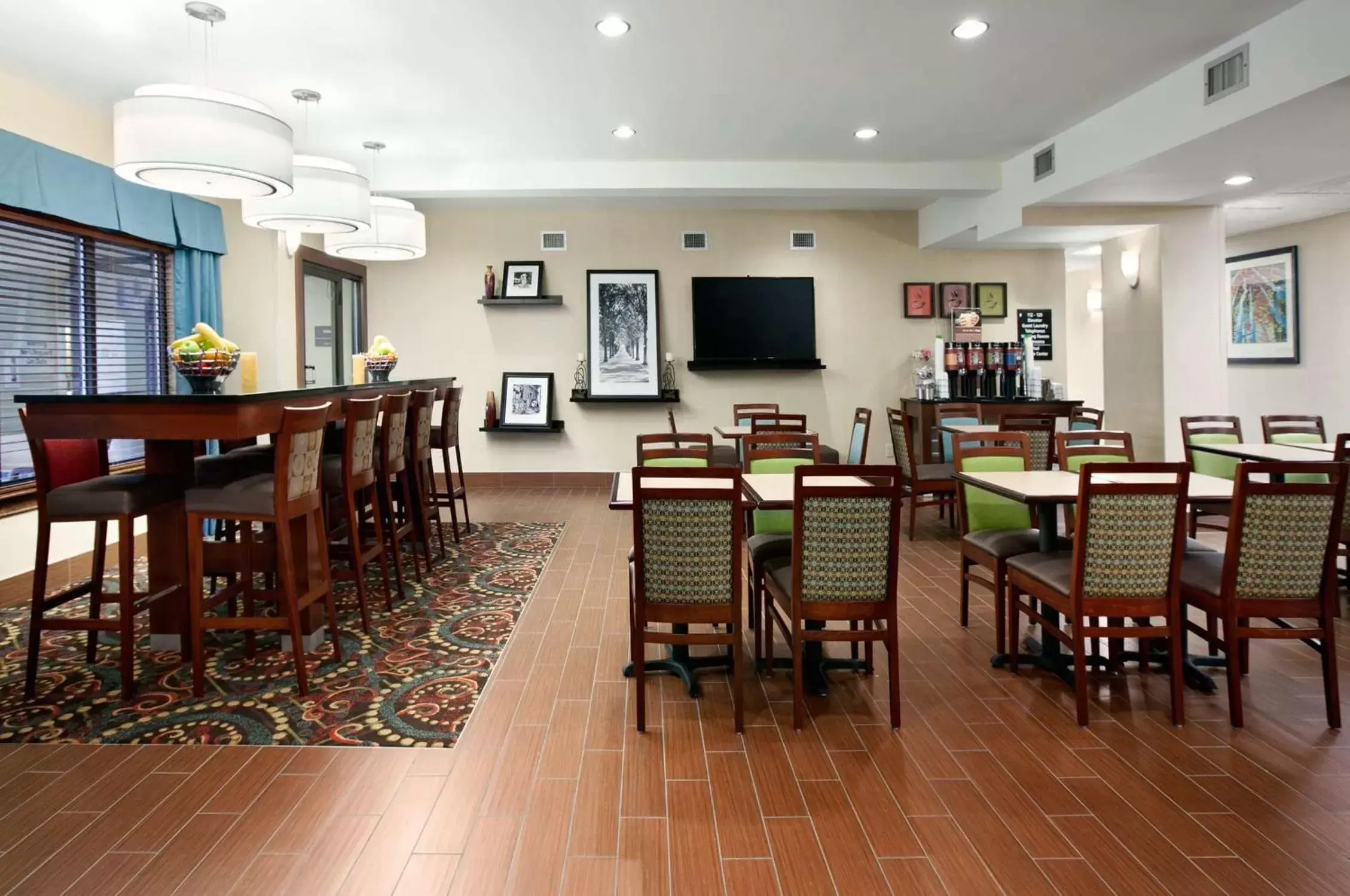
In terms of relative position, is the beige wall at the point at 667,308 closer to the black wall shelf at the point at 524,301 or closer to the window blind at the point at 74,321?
the black wall shelf at the point at 524,301

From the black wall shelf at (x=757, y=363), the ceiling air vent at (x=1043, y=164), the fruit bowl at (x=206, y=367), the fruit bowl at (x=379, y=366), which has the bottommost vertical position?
the fruit bowl at (x=206, y=367)

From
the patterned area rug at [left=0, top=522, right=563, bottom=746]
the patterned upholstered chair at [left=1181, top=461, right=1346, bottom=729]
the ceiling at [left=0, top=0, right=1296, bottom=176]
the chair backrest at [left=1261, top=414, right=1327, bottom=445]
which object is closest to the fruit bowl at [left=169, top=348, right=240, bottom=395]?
the patterned area rug at [left=0, top=522, right=563, bottom=746]

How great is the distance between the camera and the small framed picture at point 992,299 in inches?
344

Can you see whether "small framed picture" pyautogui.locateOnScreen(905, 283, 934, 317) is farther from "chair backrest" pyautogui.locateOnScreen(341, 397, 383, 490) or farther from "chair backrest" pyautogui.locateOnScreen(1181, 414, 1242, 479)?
"chair backrest" pyautogui.locateOnScreen(341, 397, 383, 490)

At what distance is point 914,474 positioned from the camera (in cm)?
588

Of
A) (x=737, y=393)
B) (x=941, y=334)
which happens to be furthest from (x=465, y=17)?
(x=941, y=334)

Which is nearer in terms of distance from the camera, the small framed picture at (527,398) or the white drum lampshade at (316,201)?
the white drum lampshade at (316,201)

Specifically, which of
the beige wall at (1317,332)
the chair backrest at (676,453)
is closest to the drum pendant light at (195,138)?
the chair backrest at (676,453)

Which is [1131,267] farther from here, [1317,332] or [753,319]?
[753,319]

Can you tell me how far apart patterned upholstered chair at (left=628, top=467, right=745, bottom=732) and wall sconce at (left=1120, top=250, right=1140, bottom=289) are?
587cm

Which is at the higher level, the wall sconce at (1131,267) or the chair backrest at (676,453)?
the wall sconce at (1131,267)

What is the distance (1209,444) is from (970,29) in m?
3.05

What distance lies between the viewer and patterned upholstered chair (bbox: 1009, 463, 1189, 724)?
2.79 m

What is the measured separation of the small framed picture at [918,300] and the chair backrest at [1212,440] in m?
3.50
